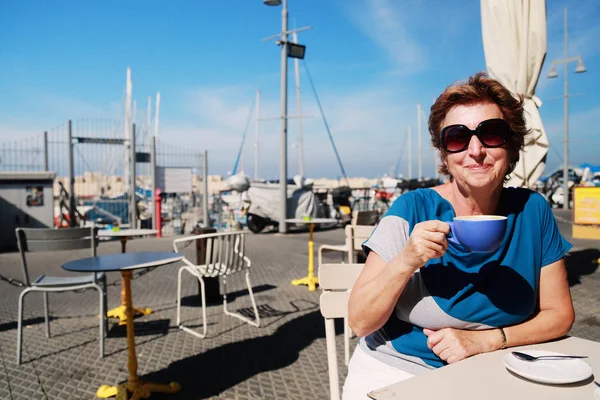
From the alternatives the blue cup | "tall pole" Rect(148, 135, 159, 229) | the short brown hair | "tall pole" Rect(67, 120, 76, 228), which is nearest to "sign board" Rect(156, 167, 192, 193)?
"tall pole" Rect(148, 135, 159, 229)

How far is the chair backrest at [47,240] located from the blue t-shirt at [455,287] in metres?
3.07

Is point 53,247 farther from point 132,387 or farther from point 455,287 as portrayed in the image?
point 455,287

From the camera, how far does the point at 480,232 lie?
3.88 feet

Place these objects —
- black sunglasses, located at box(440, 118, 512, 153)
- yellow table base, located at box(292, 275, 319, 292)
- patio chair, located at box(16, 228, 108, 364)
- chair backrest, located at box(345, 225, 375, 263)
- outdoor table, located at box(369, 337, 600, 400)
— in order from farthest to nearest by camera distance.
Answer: yellow table base, located at box(292, 275, 319, 292), chair backrest, located at box(345, 225, 375, 263), patio chair, located at box(16, 228, 108, 364), black sunglasses, located at box(440, 118, 512, 153), outdoor table, located at box(369, 337, 600, 400)

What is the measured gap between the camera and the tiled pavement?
3141mm

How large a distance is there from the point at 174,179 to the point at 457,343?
470 inches

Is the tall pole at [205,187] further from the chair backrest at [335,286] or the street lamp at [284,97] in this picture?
the chair backrest at [335,286]

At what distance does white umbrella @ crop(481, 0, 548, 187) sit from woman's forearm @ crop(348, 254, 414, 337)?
380 cm

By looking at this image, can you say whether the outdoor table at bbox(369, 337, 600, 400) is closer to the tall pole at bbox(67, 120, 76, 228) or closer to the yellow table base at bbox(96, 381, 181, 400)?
the yellow table base at bbox(96, 381, 181, 400)

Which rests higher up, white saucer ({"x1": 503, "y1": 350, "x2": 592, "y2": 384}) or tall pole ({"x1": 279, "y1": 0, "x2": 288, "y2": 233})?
tall pole ({"x1": 279, "y1": 0, "x2": 288, "y2": 233})

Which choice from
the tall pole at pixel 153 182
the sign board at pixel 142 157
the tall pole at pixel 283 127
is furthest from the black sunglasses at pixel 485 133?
the sign board at pixel 142 157

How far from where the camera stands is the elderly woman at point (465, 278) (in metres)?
1.52

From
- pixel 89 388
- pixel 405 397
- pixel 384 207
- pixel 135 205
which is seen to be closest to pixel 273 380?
pixel 89 388

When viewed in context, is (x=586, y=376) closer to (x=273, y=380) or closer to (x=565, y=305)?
(x=565, y=305)
